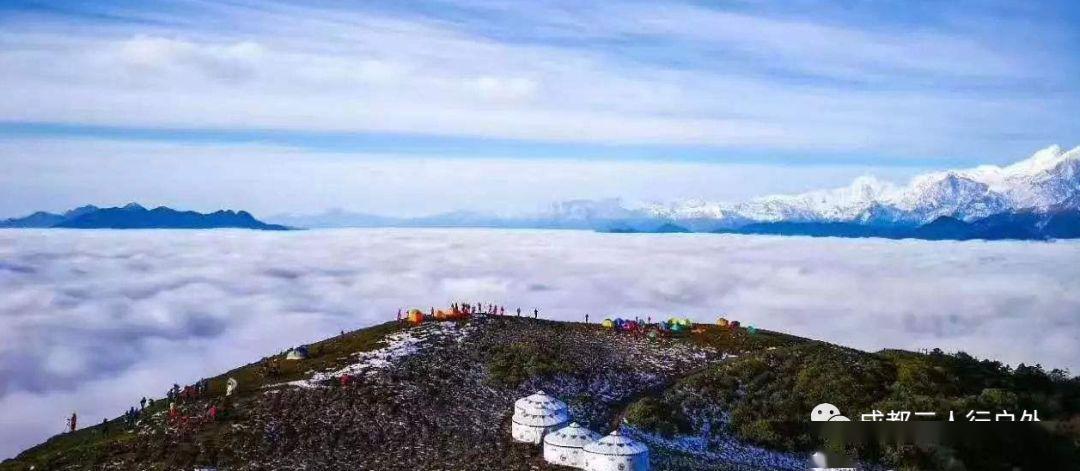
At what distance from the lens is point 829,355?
66.9 metres

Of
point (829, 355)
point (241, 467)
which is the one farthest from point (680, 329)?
point (241, 467)

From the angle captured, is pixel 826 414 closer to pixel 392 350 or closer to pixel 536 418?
pixel 536 418

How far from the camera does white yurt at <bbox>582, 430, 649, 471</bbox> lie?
44000 millimetres

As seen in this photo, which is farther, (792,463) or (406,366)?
(406,366)

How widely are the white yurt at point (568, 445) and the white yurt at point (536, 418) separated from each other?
2290 mm

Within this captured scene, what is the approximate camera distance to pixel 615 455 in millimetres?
44094

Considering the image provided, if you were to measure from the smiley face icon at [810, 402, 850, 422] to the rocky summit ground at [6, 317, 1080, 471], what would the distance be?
104 cm

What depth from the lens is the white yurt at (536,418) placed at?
4991cm

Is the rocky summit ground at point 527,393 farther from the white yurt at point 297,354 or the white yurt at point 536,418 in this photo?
the white yurt at point 536,418

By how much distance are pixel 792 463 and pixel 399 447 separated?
23.7 meters

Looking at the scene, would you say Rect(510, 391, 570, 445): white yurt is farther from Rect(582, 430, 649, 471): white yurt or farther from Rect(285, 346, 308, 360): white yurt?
Rect(285, 346, 308, 360): white yurt

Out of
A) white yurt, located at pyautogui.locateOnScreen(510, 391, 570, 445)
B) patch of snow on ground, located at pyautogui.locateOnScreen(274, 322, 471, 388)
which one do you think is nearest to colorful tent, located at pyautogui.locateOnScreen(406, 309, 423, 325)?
patch of snow on ground, located at pyautogui.locateOnScreen(274, 322, 471, 388)

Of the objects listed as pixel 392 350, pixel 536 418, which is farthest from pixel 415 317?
pixel 536 418

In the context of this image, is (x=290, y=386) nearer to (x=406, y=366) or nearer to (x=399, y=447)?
(x=406, y=366)
